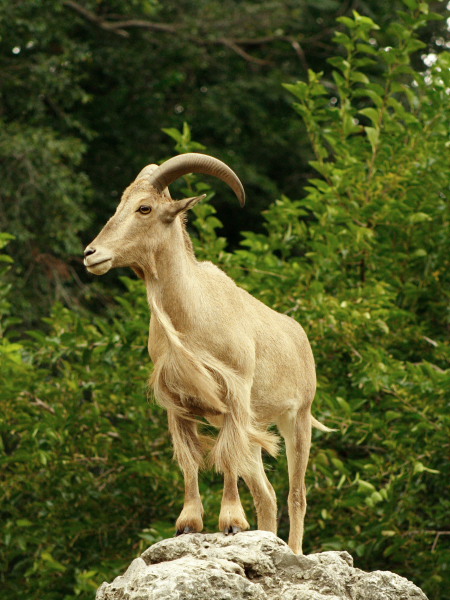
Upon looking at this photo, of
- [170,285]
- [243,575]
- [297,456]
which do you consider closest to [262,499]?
[297,456]

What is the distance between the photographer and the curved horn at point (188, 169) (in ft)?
19.3

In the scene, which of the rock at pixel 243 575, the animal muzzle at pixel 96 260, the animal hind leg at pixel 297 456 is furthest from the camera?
the animal hind leg at pixel 297 456

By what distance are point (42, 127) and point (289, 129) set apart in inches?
236

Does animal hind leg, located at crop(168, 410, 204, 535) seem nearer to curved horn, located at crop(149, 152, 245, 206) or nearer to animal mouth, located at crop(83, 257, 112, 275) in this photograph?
animal mouth, located at crop(83, 257, 112, 275)

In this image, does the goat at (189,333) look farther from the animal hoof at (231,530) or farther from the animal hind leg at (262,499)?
the animal hind leg at (262,499)

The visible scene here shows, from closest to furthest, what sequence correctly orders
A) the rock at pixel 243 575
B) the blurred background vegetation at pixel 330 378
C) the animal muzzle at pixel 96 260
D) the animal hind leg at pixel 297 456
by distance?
the rock at pixel 243 575 → the animal muzzle at pixel 96 260 → the animal hind leg at pixel 297 456 → the blurred background vegetation at pixel 330 378

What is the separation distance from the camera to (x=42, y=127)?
18.1 metres

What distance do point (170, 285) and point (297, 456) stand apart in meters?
1.61

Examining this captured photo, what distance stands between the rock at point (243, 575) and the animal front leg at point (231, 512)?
7 cm

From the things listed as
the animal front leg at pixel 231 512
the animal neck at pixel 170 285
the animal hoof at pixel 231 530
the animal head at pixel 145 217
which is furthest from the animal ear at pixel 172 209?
the animal hoof at pixel 231 530

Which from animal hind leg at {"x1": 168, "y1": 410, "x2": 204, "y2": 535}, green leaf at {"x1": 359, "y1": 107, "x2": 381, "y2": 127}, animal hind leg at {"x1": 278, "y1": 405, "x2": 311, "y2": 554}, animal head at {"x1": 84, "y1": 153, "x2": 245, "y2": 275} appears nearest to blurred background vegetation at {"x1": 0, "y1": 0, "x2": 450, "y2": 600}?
green leaf at {"x1": 359, "y1": 107, "x2": 381, "y2": 127}

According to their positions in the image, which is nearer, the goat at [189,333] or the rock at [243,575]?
the rock at [243,575]

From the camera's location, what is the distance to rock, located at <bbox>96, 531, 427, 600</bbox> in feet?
16.2

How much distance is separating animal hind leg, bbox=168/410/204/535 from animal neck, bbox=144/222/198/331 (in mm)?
597
